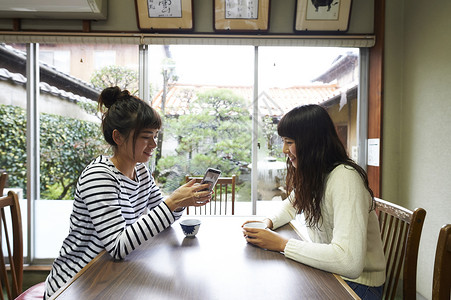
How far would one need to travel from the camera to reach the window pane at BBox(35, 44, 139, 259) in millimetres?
2525

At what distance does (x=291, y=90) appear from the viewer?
2561 millimetres

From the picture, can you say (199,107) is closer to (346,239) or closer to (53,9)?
(53,9)

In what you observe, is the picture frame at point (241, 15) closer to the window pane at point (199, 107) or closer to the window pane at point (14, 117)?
the window pane at point (199, 107)

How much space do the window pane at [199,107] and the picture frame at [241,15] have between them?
0.20m

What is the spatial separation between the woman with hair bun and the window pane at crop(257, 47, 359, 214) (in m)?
1.45

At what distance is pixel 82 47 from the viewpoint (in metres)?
2.53

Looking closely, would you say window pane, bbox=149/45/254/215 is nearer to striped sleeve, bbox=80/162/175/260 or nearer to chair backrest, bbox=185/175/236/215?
chair backrest, bbox=185/175/236/215

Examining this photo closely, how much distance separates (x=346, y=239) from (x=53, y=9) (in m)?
2.68

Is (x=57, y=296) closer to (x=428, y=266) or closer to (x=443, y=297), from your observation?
(x=443, y=297)

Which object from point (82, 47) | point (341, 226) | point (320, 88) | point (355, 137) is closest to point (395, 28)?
point (320, 88)

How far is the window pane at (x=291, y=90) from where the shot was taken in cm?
254

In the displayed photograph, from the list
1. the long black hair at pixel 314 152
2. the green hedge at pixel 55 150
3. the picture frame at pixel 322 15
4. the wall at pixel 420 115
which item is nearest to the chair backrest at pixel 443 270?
the long black hair at pixel 314 152

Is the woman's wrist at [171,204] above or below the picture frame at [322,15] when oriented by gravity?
below

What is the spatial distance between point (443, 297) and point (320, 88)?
2.13 meters
